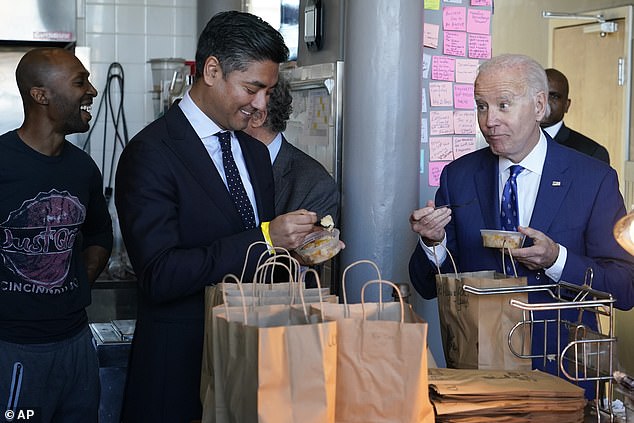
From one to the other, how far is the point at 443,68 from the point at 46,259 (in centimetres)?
205

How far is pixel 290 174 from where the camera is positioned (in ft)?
13.4

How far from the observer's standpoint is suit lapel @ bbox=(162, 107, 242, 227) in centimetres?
290

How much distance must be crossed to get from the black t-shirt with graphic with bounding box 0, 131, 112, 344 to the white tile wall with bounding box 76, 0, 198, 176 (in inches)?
104

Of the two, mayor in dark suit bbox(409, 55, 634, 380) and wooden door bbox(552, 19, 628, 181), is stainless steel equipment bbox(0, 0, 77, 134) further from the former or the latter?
wooden door bbox(552, 19, 628, 181)

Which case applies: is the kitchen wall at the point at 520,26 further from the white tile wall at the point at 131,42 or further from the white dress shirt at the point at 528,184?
the white dress shirt at the point at 528,184

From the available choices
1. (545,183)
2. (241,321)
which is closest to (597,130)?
(545,183)

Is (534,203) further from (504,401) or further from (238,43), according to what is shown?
(238,43)

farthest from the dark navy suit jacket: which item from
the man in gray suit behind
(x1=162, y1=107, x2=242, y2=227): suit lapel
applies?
(x1=162, y1=107, x2=242, y2=227): suit lapel

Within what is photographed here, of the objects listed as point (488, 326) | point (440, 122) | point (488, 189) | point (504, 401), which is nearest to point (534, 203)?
point (488, 189)

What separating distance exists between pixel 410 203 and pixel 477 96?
3.40 ft

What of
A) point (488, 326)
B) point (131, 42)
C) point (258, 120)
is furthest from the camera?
point (131, 42)

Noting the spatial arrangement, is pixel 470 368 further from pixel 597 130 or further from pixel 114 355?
pixel 597 130

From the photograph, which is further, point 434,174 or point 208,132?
point 434,174

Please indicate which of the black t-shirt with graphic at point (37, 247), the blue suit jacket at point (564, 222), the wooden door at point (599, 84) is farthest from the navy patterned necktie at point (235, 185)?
the wooden door at point (599, 84)
